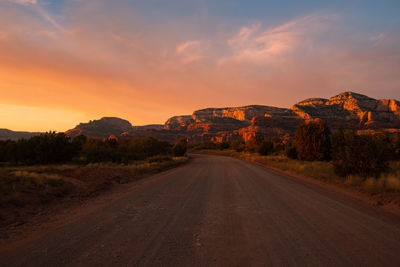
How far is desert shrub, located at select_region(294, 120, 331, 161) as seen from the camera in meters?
26.9

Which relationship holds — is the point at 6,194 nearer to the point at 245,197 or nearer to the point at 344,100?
the point at 245,197

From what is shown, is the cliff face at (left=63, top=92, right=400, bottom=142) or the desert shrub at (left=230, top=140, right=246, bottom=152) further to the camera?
the cliff face at (left=63, top=92, right=400, bottom=142)

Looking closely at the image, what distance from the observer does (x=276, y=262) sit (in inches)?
138

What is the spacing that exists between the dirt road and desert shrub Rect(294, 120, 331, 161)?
21836 mm

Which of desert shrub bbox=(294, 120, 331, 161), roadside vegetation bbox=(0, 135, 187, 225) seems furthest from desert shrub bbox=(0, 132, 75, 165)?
desert shrub bbox=(294, 120, 331, 161)

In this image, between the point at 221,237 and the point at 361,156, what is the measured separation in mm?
11811

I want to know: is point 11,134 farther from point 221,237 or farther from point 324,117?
point 324,117

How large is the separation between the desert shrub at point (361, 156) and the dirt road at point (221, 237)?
21.2ft

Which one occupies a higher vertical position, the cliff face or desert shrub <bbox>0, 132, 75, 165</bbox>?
the cliff face

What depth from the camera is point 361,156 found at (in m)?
12.4

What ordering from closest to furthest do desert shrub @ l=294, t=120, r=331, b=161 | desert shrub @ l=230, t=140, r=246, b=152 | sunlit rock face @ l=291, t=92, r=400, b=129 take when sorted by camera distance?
desert shrub @ l=294, t=120, r=331, b=161 < desert shrub @ l=230, t=140, r=246, b=152 < sunlit rock face @ l=291, t=92, r=400, b=129

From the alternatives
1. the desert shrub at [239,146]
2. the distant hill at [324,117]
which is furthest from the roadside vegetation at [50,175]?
the distant hill at [324,117]

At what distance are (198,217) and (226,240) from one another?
1.77 metres

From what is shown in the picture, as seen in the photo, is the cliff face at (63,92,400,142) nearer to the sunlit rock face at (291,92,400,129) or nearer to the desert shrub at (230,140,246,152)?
the sunlit rock face at (291,92,400,129)
